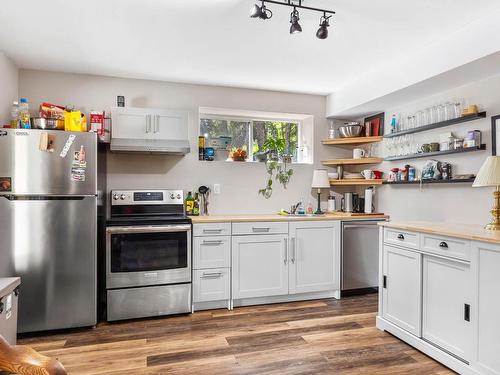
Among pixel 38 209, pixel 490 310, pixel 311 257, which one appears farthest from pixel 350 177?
pixel 38 209

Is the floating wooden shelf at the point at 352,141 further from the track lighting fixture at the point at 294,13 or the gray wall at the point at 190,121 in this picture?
the track lighting fixture at the point at 294,13

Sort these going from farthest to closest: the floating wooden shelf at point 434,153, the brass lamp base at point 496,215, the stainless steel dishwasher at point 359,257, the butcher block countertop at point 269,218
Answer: the stainless steel dishwasher at point 359,257, the butcher block countertop at point 269,218, the floating wooden shelf at point 434,153, the brass lamp base at point 496,215

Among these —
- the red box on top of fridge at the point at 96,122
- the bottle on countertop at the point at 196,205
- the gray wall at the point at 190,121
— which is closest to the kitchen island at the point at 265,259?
the bottle on countertop at the point at 196,205

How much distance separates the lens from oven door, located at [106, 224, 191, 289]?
3.01 m

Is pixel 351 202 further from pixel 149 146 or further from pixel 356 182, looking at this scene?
pixel 149 146

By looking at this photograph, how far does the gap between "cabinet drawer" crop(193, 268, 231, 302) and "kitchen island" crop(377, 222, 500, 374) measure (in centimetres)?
145

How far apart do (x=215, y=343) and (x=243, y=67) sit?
2528 millimetres

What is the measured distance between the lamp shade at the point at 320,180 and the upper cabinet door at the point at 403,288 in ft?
4.49

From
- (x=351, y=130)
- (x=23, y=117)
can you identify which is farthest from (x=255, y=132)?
(x=23, y=117)

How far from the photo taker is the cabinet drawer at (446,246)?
6.92 ft

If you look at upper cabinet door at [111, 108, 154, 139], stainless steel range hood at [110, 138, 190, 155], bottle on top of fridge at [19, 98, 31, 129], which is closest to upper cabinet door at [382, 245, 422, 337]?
stainless steel range hood at [110, 138, 190, 155]

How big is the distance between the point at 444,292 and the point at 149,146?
2779 mm

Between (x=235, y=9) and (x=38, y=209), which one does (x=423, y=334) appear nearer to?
(x=235, y=9)

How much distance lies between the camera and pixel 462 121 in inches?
112
